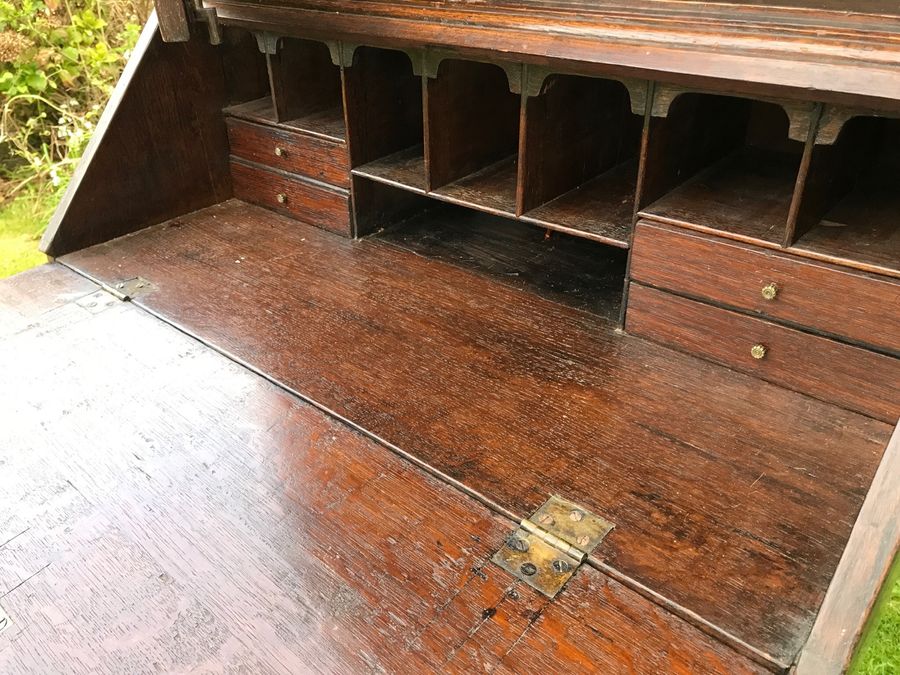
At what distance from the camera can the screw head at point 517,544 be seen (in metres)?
0.91

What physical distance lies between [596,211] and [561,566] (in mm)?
780

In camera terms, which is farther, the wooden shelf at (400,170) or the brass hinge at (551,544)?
the wooden shelf at (400,170)

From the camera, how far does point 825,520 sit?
0.95 meters

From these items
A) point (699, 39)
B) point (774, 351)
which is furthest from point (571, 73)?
point (774, 351)

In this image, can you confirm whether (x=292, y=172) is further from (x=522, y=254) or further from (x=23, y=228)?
(x=23, y=228)

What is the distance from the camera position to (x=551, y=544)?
3.01 ft

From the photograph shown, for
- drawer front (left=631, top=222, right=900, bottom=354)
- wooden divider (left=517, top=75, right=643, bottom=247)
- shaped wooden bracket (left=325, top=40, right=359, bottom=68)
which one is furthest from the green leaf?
drawer front (left=631, top=222, right=900, bottom=354)

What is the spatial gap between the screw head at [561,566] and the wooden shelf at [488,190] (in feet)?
2.47

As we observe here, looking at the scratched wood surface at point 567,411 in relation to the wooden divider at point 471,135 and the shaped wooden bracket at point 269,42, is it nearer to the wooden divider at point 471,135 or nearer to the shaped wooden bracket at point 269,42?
the wooden divider at point 471,135

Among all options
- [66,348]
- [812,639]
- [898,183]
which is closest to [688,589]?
[812,639]

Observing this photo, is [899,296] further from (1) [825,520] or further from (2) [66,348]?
(2) [66,348]

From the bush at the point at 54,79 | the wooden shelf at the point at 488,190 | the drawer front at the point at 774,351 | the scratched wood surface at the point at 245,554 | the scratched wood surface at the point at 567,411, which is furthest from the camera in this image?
the bush at the point at 54,79

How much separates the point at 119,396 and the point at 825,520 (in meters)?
1.14

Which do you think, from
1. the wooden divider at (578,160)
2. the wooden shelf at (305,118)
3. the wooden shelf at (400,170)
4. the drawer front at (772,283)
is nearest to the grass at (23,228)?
the wooden shelf at (305,118)
